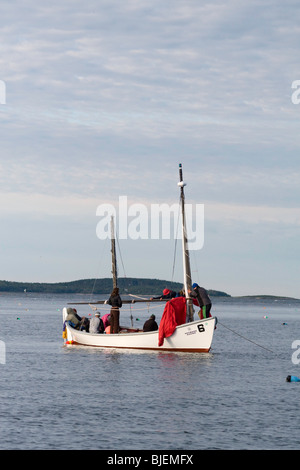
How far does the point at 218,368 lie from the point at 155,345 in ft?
19.1

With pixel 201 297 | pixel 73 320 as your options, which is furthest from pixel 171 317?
pixel 73 320

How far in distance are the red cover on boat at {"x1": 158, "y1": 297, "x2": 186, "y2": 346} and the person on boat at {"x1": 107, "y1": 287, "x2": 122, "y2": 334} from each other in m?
3.30

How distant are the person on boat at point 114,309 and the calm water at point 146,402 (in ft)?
5.03

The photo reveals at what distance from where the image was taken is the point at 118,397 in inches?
1156

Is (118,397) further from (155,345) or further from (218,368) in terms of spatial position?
(155,345)

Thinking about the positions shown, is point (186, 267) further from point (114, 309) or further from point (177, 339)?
point (114, 309)

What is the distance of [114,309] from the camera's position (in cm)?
4538

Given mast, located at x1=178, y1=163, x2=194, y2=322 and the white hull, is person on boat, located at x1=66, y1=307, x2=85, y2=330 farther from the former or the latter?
mast, located at x1=178, y1=163, x2=194, y2=322

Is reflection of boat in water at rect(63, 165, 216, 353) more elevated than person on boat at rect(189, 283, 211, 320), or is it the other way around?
person on boat at rect(189, 283, 211, 320)

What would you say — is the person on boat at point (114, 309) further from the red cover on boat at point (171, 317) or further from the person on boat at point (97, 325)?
the red cover on boat at point (171, 317)

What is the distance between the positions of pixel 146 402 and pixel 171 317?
48.1ft

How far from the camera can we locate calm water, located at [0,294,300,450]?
70.9 feet

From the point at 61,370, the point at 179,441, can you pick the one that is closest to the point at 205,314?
the point at 61,370

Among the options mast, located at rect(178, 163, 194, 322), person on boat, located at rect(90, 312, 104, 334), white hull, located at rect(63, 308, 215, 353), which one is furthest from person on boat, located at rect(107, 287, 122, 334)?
mast, located at rect(178, 163, 194, 322)
